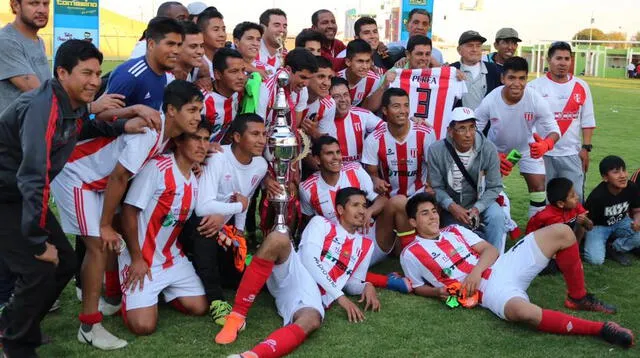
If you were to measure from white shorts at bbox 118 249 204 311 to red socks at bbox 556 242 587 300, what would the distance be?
2561 mm

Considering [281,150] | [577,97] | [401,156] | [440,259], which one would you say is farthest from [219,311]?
[577,97]

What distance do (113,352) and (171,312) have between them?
74 cm

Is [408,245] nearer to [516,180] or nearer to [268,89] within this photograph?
[268,89]

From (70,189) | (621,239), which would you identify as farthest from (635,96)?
(70,189)

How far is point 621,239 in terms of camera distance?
621 centimetres

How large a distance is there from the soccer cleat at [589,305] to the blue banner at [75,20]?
835 cm

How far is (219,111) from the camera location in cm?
524

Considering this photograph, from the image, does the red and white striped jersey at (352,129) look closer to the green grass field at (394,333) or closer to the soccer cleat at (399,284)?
the soccer cleat at (399,284)

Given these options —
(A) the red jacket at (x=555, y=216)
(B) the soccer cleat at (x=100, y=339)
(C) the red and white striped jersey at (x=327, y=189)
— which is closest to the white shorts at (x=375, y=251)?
(C) the red and white striped jersey at (x=327, y=189)

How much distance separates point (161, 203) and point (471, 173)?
2.74 metres

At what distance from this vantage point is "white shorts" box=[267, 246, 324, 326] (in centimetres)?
446

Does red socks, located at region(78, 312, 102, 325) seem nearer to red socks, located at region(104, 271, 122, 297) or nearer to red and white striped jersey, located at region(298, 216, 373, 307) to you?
red socks, located at region(104, 271, 122, 297)

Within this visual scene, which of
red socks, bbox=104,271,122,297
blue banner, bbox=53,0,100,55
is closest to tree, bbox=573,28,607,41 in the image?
blue banner, bbox=53,0,100,55

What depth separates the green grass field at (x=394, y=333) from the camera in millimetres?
4070
